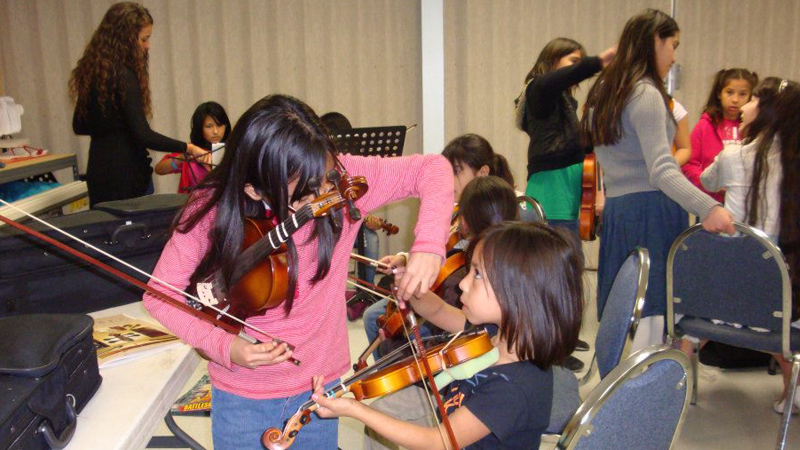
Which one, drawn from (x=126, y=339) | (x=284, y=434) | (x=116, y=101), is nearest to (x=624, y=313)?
(x=284, y=434)

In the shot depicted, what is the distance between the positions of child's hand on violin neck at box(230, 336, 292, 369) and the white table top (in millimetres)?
184

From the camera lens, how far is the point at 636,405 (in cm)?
101

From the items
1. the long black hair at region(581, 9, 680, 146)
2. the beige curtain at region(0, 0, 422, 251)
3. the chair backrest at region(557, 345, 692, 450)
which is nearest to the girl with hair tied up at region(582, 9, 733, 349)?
the long black hair at region(581, 9, 680, 146)

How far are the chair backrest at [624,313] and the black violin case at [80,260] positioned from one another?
122 centimetres

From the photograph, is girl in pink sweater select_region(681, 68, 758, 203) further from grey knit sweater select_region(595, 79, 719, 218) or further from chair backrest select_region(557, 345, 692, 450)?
chair backrest select_region(557, 345, 692, 450)

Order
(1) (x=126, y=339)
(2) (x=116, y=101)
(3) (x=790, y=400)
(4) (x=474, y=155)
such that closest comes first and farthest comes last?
(1) (x=126, y=339) → (3) (x=790, y=400) → (4) (x=474, y=155) → (2) (x=116, y=101)

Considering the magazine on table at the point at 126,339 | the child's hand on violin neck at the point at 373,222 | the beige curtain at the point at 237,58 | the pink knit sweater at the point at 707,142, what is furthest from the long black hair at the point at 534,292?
the beige curtain at the point at 237,58

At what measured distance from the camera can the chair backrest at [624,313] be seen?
148 centimetres

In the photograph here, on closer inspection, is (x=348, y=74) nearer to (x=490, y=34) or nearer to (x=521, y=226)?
(x=490, y=34)

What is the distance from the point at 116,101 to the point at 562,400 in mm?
2183

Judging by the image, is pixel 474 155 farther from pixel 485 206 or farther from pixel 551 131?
pixel 485 206

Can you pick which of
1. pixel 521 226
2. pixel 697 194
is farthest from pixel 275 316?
pixel 697 194

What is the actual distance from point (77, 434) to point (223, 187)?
1.55 feet

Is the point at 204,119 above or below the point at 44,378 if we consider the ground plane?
above
